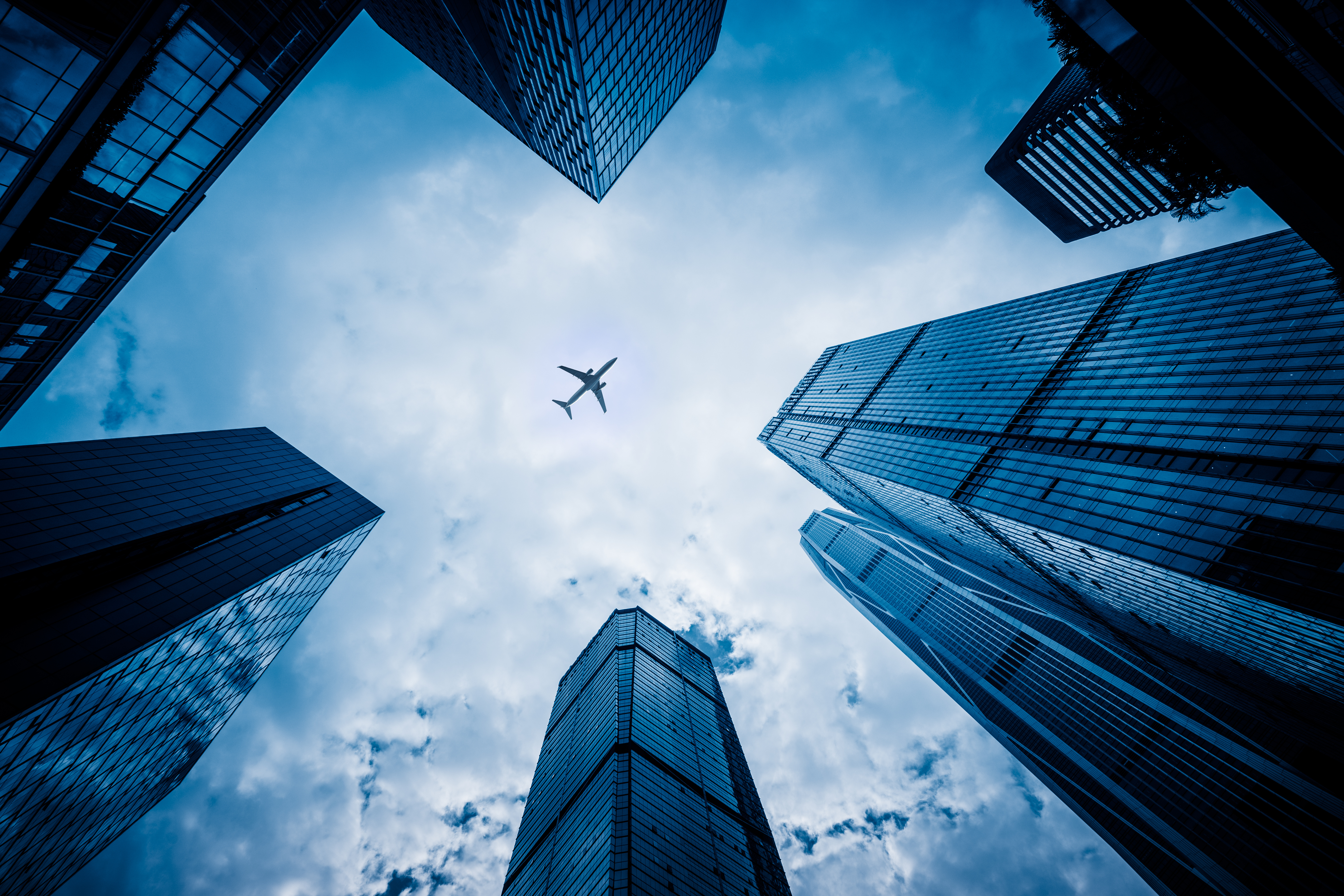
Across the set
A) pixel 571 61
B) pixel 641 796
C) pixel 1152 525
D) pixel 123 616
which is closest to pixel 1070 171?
pixel 1152 525

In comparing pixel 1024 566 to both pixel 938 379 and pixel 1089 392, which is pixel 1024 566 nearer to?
pixel 1089 392

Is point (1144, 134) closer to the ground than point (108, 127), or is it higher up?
higher up

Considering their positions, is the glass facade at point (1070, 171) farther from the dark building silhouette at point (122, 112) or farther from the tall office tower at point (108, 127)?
the tall office tower at point (108, 127)

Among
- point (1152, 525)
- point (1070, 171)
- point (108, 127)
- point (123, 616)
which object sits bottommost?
point (123, 616)

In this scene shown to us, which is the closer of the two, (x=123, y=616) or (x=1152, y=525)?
(x=123, y=616)

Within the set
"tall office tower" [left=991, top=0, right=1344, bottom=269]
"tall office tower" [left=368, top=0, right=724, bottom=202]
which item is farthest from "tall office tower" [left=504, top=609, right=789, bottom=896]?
"tall office tower" [left=368, top=0, right=724, bottom=202]

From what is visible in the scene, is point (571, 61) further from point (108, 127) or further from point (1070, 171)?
point (1070, 171)

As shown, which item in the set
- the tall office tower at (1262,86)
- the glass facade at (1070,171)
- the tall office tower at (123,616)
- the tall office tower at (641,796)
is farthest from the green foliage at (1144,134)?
the glass facade at (1070,171)
